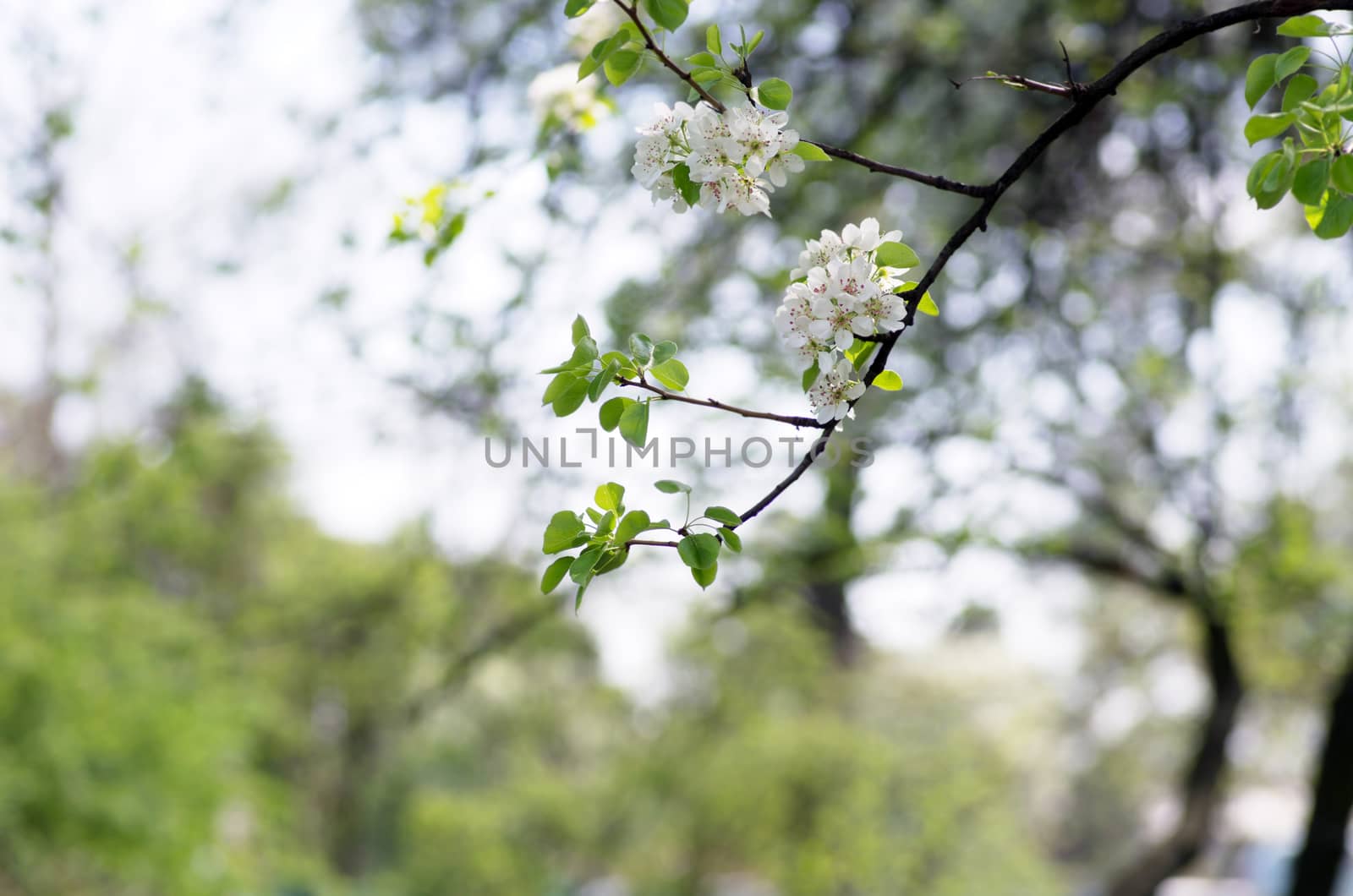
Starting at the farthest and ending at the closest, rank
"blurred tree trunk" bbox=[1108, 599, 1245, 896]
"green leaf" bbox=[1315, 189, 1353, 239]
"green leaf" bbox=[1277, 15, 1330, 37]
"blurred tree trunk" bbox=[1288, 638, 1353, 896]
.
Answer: "blurred tree trunk" bbox=[1108, 599, 1245, 896] < "blurred tree trunk" bbox=[1288, 638, 1353, 896] < "green leaf" bbox=[1315, 189, 1353, 239] < "green leaf" bbox=[1277, 15, 1330, 37]

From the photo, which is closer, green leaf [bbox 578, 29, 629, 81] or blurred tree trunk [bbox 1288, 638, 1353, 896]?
green leaf [bbox 578, 29, 629, 81]

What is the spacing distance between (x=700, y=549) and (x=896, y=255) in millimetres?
259

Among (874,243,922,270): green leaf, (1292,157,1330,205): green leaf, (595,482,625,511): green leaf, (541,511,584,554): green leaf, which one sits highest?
(1292,157,1330,205): green leaf

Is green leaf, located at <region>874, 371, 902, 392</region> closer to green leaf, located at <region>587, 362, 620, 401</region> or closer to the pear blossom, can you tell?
the pear blossom

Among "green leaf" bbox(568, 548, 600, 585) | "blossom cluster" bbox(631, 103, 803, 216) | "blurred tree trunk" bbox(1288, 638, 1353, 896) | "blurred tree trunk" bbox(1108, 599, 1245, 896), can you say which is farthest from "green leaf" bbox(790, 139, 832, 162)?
"blurred tree trunk" bbox(1108, 599, 1245, 896)

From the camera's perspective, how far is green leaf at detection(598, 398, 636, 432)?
2.68ft

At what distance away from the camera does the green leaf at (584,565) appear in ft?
2.44

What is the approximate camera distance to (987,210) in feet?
2.56

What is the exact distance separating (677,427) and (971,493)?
894mm

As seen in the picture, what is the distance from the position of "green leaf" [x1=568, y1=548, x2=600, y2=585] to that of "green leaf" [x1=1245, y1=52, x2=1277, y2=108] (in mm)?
532

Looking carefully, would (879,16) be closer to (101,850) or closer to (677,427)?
(677,427)

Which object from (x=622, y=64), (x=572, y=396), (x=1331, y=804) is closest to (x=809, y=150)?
(x=622, y=64)

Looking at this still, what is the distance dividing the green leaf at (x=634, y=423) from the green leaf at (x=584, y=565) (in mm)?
88

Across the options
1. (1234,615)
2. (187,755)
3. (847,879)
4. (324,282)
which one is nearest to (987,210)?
(324,282)
